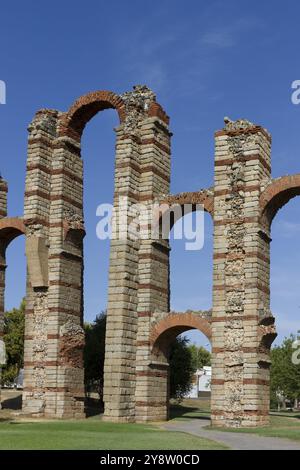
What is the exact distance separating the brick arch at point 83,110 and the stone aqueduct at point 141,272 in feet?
0.18

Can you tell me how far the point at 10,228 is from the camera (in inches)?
1519

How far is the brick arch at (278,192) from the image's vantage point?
2989cm

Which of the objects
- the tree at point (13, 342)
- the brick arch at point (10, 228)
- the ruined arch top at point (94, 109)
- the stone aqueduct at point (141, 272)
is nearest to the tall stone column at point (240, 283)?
the stone aqueduct at point (141, 272)

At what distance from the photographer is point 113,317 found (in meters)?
32.3

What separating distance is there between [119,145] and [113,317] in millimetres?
8359

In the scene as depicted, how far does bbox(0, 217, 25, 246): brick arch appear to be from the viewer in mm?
37656

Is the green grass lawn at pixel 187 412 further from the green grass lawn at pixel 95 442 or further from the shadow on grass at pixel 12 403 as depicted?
the green grass lawn at pixel 95 442

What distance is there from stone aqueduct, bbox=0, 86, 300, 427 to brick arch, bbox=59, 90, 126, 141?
0.05 metres

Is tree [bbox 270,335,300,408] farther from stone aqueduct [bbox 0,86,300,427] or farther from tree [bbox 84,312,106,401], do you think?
stone aqueduct [bbox 0,86,300,427]
